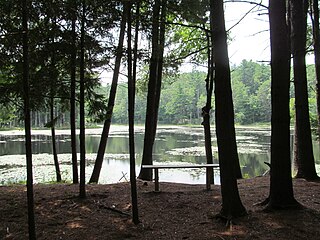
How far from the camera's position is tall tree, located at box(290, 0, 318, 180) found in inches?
252

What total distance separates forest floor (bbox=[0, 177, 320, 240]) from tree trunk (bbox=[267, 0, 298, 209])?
277mm

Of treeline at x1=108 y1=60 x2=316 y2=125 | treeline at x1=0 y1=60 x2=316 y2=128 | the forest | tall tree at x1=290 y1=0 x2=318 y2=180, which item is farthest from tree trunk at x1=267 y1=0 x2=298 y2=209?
treeline at x1=108 y1=60 x2=316 y2=125

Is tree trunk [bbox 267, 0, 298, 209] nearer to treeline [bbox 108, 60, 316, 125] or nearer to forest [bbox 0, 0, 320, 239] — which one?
forest [bbox 0, 0, 320, 239]

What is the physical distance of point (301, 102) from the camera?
658 cm

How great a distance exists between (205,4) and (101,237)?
3.75 metres

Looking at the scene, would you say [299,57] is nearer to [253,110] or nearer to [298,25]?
[298,25]

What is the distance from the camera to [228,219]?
151 inches

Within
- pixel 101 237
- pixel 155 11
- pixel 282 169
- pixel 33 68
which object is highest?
pixel 155 11

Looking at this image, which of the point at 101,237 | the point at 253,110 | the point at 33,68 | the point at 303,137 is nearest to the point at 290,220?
the point at 101,237

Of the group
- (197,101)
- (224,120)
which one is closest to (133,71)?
(224,120)

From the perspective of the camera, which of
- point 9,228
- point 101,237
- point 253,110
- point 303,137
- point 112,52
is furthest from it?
point 253,110

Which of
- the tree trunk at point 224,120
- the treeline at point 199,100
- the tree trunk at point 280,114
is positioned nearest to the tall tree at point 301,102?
the tree trunk at point 280,114

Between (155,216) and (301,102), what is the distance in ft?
14.1

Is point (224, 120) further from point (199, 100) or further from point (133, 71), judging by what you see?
point (199, 100)
